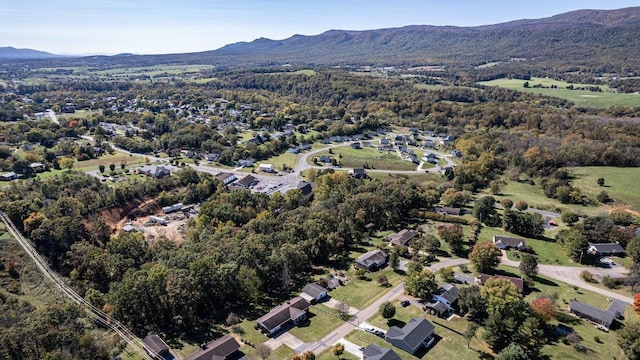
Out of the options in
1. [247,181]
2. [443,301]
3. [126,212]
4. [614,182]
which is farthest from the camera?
[247,181]

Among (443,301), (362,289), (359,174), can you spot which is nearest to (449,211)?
(359,174)

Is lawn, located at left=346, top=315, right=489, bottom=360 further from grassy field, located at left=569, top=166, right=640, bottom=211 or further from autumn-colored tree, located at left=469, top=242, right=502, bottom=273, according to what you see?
grassy field, located at left=569, top=166, right=640, bottom=211

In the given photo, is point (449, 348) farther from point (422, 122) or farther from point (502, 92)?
point (502, 92)

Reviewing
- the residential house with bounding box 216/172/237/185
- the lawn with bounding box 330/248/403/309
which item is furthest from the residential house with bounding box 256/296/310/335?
the residential house with bounding box 216/172/237/185

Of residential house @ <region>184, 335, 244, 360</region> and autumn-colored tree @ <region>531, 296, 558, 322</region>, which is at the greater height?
autumn-colored tree @ <region>531, 296, 558, 322</region>

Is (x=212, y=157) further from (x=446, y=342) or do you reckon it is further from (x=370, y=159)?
(x=446, y=342)

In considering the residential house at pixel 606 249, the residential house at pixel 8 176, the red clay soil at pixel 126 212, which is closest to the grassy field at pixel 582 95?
the residential house at pixel 606 249

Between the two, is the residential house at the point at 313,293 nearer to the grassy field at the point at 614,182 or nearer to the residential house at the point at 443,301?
the residential house at the point at 443,301
